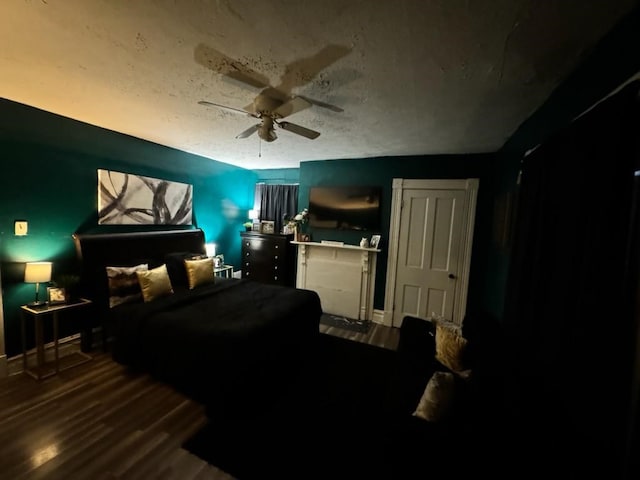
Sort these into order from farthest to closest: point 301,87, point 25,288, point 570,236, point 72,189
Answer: point 72,189
point 25,288
point 301,87
point 570,236

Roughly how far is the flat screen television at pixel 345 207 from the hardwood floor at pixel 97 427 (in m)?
2.95

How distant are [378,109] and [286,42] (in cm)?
107

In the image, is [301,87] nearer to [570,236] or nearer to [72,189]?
[570,236]

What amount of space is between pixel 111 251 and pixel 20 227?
2.42 feet

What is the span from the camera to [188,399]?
7.02ft

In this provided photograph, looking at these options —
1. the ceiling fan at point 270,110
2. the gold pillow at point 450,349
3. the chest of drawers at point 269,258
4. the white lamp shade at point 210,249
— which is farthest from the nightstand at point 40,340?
the gold pillow at point 450,349

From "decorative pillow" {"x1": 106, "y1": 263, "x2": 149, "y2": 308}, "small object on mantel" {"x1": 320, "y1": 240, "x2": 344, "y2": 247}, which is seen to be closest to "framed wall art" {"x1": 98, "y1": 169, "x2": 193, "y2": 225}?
"decorative pillow" {"x1": 106, "y1": 263, "x2": 149, "y2": 308}

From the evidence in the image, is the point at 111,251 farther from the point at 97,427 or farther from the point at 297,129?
the point at 297,129

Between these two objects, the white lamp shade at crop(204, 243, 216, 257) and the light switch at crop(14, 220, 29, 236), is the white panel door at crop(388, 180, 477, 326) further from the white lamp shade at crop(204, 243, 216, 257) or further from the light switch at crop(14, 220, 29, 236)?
the light switch at crop(14, 220, 29, 236)

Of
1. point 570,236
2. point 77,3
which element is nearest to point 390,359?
point 570,236

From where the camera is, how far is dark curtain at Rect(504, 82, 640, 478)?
35.1 inches

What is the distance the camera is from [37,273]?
7.68ft

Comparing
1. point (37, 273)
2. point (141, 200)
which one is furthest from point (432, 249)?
point (37, 273)

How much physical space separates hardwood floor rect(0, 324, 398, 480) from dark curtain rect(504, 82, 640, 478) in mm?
1710
